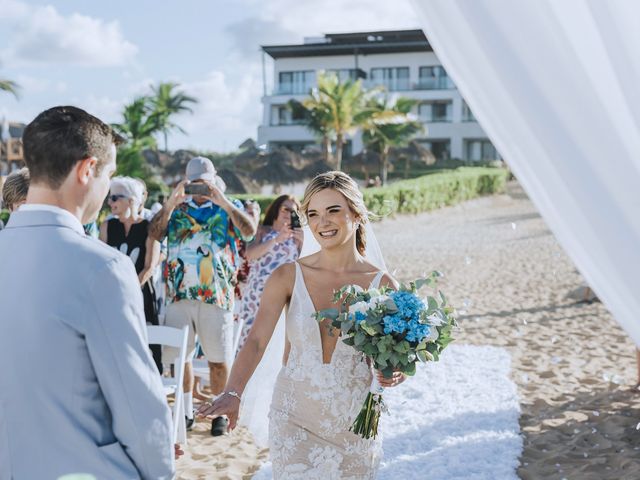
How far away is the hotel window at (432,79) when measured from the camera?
6281 centimetres

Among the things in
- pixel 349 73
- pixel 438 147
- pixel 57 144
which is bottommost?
pixel 57 144

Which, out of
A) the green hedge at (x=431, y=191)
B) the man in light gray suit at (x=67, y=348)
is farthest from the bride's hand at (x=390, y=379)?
the green hedge at (x=431, y=191)

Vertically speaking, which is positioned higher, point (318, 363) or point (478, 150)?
point (478, 150)

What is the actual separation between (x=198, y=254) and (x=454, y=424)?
2.58 m

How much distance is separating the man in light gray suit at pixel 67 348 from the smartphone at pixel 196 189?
12.8 ft

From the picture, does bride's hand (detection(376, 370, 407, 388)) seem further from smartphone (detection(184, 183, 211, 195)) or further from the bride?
smartphone (detection(184, 183, 211, 195))

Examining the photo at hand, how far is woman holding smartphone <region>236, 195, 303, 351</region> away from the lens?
22.2 feet

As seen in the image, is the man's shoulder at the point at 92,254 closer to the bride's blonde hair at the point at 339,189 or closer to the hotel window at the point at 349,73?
the bride's blonde hair at the point at 339,189

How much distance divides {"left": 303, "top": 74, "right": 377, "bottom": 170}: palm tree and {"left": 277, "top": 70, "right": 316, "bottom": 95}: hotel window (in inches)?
594

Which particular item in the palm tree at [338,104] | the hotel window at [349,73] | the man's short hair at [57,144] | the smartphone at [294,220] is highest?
the hotel window at [349,73]

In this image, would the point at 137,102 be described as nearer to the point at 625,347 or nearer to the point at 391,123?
the point at 391,123

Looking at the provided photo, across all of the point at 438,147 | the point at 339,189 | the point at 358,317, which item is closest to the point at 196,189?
the point at 339,189

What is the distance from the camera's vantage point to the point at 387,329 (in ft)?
10.0

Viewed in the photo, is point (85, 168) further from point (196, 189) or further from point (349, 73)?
point (349, 73)
